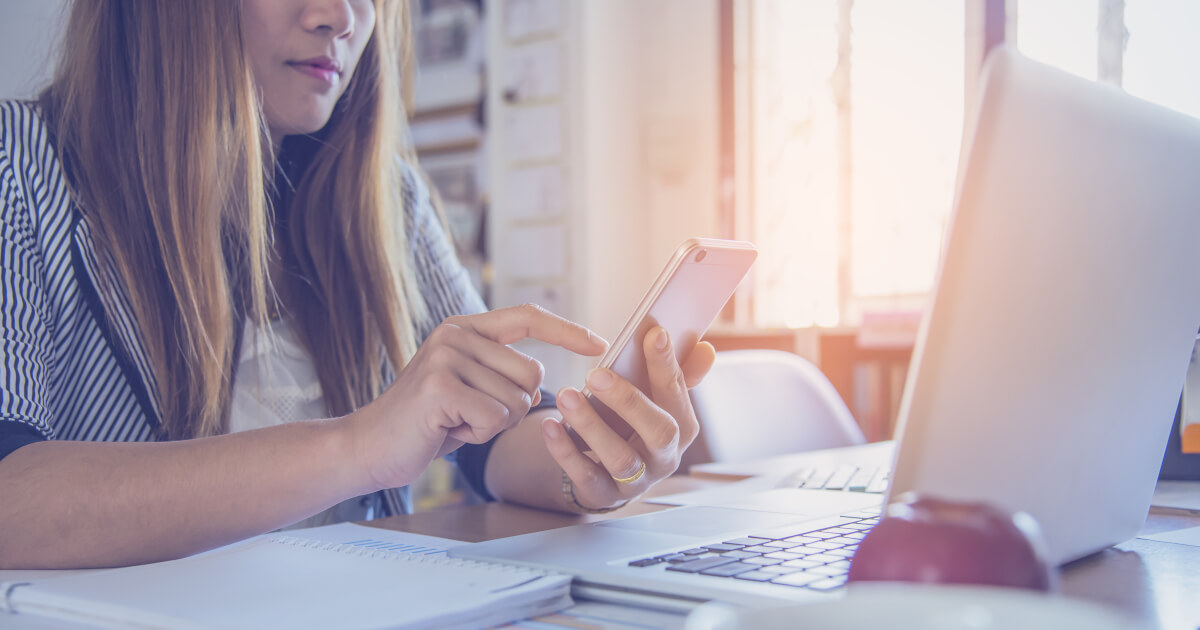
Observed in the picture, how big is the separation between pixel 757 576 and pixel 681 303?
28 centimetres

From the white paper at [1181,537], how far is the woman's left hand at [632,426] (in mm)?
369

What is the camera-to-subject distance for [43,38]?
115cm

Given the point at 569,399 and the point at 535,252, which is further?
the point at 535,252

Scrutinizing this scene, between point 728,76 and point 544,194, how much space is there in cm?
86

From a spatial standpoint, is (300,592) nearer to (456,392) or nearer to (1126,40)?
(456,392)

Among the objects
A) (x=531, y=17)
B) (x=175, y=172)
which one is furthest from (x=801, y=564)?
(x=531, y=17)

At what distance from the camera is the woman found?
60 cm

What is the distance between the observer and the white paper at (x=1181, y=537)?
0.65m

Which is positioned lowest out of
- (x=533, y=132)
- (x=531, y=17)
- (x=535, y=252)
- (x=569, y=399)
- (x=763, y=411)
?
(x=763, y=411)

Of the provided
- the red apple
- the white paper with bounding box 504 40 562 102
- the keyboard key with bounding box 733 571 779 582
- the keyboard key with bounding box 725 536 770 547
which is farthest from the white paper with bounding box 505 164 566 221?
the red apple

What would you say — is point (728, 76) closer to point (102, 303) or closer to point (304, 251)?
point (304, 251)

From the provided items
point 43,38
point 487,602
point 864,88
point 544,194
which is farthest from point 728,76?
point 487,602

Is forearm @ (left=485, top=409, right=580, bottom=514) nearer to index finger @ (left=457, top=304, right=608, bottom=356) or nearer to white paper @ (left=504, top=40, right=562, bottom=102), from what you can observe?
index finger @ (left=457, top=304, right=608, bottom=356)

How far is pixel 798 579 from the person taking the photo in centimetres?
47
